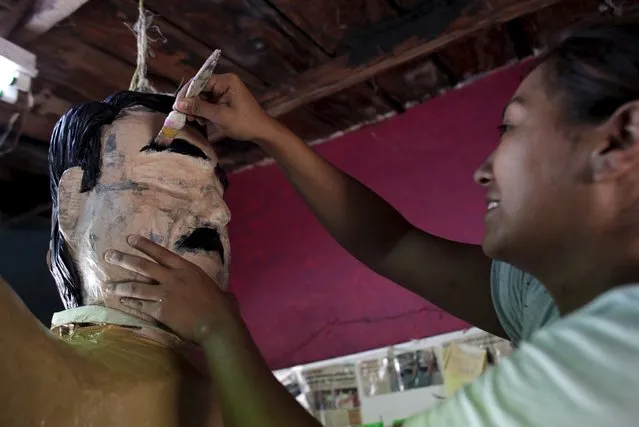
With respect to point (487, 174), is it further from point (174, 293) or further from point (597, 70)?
point (174, 293)

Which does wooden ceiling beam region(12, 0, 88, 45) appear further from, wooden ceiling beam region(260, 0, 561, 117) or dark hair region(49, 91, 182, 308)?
wooden ceiling beam region(260, 0, 561, 117)

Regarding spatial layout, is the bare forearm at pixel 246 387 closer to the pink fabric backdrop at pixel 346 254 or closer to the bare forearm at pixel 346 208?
the bare forearm at pixel 346 208

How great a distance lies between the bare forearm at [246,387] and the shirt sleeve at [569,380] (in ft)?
0.61

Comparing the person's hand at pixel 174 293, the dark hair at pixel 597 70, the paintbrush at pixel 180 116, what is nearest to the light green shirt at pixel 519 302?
the dark hair at pixel 597 70

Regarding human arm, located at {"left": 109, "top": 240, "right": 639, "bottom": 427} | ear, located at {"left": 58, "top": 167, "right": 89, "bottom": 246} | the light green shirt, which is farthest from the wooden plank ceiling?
human arm, located at {"left": 109, "top": 240, "right": 639, "bottom": 427}

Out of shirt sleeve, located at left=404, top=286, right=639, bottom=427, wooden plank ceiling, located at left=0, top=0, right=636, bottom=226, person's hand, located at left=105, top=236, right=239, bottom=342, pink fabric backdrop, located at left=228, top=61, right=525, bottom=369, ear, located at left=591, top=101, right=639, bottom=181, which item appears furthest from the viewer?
pink fabric backdrop, located at left=228, top=61, right=525, bottom=369

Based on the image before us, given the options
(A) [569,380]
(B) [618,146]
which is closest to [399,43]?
(B) [618,146]

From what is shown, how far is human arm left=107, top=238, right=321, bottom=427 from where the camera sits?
69 cm

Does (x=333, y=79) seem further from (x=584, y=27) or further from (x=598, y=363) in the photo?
(x=598, y=363)

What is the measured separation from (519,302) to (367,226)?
335 mm

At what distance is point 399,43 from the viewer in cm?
173

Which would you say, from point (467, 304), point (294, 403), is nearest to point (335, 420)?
point (467, 304)

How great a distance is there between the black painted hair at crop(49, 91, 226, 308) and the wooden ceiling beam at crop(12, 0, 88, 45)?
1.75 ft

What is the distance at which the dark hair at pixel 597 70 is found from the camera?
65 centimetres
